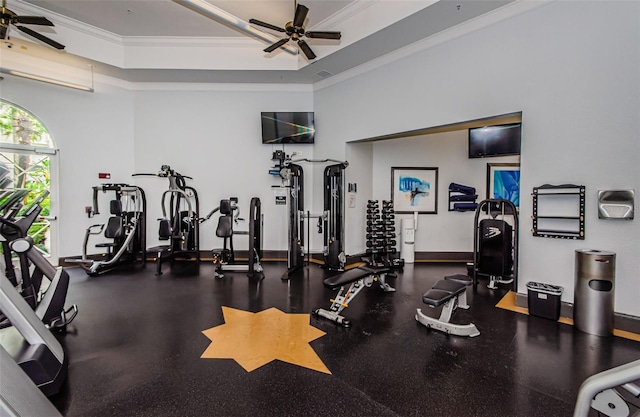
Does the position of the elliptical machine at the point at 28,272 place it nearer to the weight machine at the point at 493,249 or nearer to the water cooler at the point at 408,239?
the weight machine at the point at 493,249

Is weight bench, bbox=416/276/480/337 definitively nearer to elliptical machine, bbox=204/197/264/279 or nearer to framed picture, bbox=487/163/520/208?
elliptical machine, bbox=204/197/264/279

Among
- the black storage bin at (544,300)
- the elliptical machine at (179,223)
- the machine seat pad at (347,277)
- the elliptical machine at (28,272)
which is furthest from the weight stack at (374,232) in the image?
the elliptical machine at (28,272)

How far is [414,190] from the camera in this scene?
6.31 metres

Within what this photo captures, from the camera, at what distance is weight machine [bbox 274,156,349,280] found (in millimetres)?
5261

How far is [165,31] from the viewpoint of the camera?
5.25 meters

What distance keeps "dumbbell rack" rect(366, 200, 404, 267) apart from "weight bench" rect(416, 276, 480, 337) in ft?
7.17

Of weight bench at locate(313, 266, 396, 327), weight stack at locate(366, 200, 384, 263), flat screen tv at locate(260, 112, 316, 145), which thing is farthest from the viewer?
flat screen tv at locate(260, 112, 316, 145)

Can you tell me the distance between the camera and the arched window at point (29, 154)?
5.11 m

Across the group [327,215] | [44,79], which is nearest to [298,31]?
[327,215]

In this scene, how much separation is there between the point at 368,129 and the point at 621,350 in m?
4.27

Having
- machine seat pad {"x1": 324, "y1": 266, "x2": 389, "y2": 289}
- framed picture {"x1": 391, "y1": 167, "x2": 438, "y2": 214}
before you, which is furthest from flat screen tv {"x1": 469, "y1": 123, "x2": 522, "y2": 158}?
machine seat pad {"x1": 324, "y1": 266, "x2": 389, "y2": 289}

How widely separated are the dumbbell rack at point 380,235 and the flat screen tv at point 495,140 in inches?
93.8

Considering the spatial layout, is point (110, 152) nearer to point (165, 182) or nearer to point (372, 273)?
point (165, 182)

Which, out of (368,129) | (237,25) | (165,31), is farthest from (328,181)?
(165,31)
